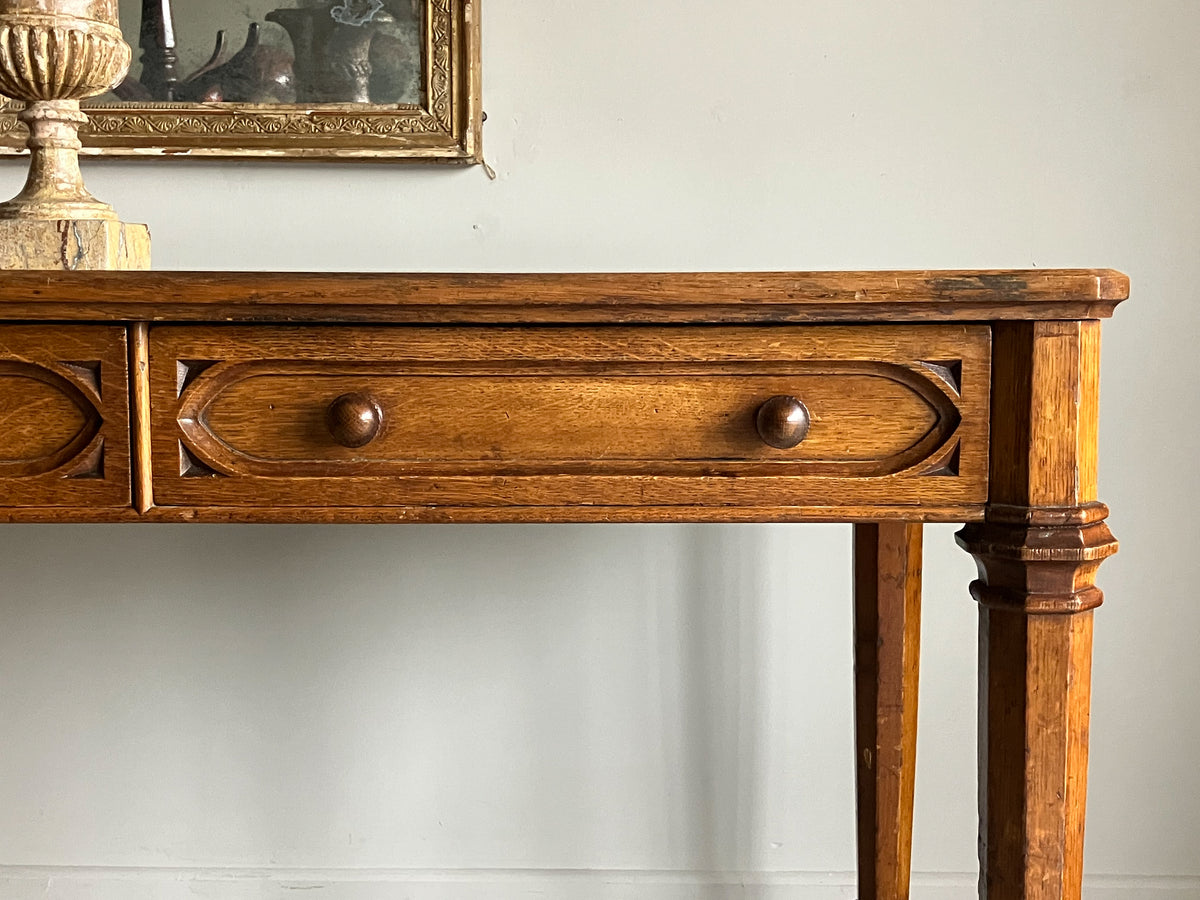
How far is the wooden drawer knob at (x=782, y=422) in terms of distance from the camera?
73 centimetres

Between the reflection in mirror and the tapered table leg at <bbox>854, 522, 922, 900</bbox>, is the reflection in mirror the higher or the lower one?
the higher one

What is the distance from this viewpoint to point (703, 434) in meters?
0.75

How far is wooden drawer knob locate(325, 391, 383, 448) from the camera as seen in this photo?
2.40ft

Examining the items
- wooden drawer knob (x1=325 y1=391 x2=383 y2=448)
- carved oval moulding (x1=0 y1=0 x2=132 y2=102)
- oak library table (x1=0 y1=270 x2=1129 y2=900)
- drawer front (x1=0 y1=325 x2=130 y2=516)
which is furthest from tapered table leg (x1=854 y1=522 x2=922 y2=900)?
carved oval moulding (x1=0 y1=0 x2=132 y2=102)

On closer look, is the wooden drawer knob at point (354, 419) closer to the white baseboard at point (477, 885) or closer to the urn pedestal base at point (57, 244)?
the urn pedestal base at point (57, 244)

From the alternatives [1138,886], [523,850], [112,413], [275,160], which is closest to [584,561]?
[523,850]

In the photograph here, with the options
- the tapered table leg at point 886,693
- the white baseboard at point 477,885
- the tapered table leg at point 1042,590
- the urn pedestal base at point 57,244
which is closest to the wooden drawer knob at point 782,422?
the tapered table leg at point 1042,590

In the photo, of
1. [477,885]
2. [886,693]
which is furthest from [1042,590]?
[477,885]

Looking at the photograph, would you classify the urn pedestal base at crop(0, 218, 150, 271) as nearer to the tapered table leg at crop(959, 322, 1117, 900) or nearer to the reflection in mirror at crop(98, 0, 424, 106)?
the reflection in mirror at crop(98, 0, 424, 106)

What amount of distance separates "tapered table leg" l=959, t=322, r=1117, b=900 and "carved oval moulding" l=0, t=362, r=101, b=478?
0.63 m

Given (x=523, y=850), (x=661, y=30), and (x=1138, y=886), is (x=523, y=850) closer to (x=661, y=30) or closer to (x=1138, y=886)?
(x=1138, y=886)

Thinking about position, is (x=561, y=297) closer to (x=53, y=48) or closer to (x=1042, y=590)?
(x=1042, y=590)

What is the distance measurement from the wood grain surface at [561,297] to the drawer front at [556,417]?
0.02 meters

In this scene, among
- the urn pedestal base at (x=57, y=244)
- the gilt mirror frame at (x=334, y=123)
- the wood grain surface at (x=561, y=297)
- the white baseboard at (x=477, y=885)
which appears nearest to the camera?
the wood grain surface at (x=561, y=297)
